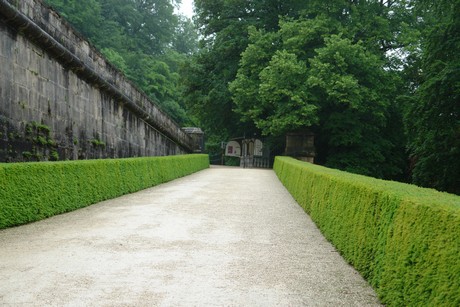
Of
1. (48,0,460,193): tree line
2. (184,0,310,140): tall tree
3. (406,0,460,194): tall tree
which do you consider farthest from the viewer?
(184,0,310,140): tall tree

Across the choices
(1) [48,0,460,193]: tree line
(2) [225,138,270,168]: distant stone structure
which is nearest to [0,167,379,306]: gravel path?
(1) [48,0,460,193]: tree line

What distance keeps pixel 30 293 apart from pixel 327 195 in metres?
4.57

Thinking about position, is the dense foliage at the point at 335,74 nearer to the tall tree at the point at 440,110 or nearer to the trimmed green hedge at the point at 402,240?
the tall tree at the point at 440,110

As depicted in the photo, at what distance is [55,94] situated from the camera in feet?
33.0

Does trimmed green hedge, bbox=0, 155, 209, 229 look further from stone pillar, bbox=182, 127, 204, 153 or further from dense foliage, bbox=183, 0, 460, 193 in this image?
stone pillar, bbox=182, 127, 204, 153

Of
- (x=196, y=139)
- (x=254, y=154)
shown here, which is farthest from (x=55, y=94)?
(x=254, y=154)

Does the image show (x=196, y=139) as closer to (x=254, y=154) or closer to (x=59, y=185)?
(x=254, y=154)

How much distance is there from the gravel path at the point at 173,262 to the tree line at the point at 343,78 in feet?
27.5

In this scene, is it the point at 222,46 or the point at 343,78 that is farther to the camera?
the point at 222,46

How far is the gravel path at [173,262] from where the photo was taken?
350 centimetres

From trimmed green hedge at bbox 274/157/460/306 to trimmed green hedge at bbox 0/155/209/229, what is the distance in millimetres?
4951

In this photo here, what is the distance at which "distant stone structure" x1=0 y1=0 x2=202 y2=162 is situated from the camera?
26.8ft

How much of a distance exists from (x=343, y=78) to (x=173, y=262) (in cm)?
1541

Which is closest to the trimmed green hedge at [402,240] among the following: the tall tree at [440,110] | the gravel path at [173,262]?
the gravel path at [173,262]
